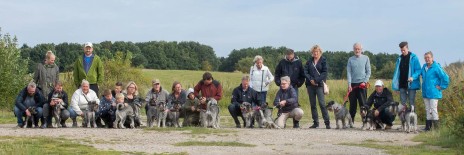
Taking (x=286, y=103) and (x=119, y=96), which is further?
(x=286, y=103)

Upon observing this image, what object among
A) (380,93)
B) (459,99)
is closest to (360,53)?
(380,93)

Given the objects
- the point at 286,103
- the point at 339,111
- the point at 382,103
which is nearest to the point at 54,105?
the point at 286,103

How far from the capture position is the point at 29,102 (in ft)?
52.9

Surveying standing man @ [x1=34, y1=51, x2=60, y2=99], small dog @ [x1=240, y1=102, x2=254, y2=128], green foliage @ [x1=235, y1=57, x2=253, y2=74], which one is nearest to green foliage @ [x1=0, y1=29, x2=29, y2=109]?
standing man @ [x1=34, y1=51, x2=60, y2=99]

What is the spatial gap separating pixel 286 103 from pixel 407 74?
2.70 m

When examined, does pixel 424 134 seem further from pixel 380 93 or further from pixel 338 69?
pixel 338 69

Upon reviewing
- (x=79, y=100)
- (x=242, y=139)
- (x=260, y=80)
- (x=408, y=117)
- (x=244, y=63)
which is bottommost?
(x=242, y=139)

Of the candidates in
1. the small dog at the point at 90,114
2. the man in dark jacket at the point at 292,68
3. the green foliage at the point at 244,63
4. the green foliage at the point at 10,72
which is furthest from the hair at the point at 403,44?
the green foliage at the point at 244,63

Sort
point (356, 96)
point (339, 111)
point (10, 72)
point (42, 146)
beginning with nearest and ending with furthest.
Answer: point (42, 146) → point (339, 111) → point (356, 96) → point (10, 72)

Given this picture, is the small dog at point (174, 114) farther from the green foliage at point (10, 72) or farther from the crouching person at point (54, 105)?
the green foliage at point (10, 72)

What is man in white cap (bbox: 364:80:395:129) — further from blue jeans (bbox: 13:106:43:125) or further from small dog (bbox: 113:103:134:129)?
blue jeans (bbox: 13:106:43:125)

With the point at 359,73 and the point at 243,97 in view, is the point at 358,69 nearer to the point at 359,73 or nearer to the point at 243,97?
the point at 359,73

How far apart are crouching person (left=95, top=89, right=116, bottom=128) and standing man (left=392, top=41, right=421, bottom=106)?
20.2ft

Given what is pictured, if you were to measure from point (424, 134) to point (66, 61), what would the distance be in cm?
4980
